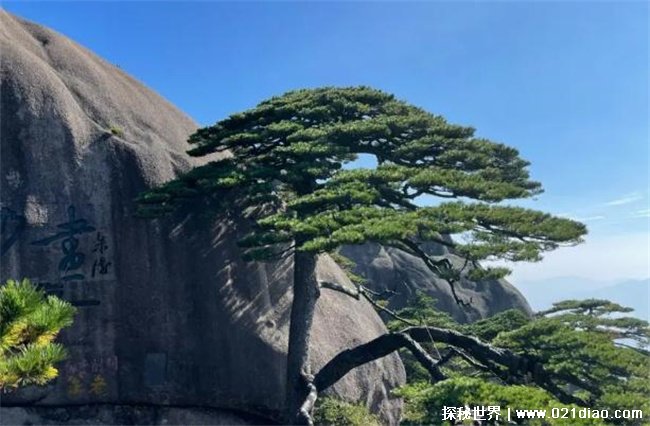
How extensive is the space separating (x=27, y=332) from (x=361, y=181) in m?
5.21

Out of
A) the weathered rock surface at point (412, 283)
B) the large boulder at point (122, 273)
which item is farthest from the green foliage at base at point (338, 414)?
the weathered rock surface at point (412, 283)

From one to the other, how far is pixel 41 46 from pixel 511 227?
11.1 meters

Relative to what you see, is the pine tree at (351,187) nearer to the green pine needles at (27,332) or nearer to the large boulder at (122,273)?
the large boulder at (122,273)

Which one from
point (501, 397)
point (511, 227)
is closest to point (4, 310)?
point (501, 397)

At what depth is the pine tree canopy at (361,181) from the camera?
7648mm

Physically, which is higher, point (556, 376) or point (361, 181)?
point (361, 181)

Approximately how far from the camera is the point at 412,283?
29.4m

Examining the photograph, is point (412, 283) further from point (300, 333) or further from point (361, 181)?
point (361, 181)

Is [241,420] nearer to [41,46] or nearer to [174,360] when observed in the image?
[174,360]

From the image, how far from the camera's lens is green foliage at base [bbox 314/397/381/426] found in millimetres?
10308

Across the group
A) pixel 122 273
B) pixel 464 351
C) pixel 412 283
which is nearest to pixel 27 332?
pixel 122 273

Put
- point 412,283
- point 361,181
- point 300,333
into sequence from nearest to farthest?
point 361,181 < point 300,333 < point 412,283

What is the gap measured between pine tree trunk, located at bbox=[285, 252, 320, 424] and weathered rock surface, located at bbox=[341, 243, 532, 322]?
18.3m

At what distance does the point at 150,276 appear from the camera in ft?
34.3
